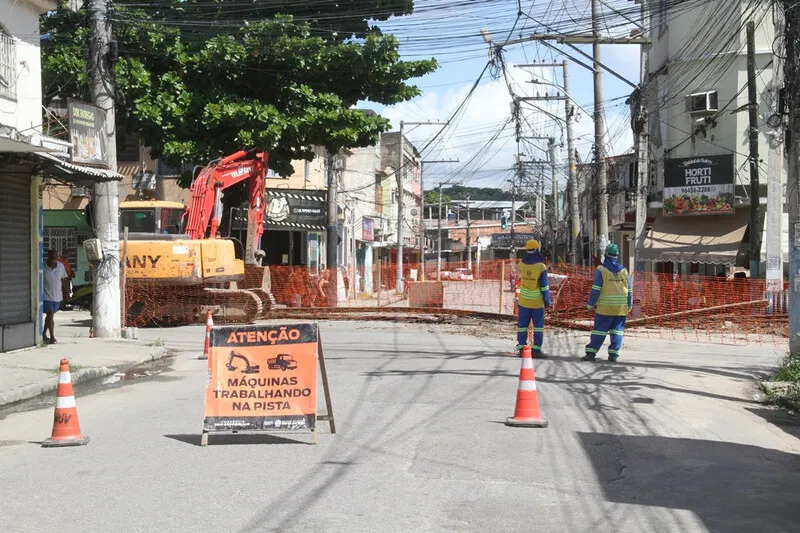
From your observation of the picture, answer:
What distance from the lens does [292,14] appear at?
26.1 meters

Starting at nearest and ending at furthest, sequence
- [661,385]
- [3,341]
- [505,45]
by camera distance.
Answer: [661,385], [3,341], [505,45]

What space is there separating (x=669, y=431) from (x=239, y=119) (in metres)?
18.0

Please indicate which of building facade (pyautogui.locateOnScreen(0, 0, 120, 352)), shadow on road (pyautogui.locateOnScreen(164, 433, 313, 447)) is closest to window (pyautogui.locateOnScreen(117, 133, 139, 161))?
building facade (pyautogui.locateOnScreen(0, 0, 120, 352))

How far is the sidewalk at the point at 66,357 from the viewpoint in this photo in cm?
1257

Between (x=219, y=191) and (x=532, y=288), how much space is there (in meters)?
11.0

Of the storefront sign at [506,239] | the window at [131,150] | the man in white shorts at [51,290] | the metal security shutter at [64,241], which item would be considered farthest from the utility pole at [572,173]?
the storefront sign at [506,239]

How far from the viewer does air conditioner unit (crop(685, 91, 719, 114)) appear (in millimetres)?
29875

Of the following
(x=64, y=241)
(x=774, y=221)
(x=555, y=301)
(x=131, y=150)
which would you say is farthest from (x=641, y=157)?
(x=64, y=241)

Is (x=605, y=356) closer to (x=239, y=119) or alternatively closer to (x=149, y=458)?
(x=149, y=458)

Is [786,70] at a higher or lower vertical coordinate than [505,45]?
lower

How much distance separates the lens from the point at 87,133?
1719 cm

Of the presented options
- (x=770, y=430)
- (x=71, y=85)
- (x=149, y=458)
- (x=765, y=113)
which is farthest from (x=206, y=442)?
(x=765, y=113)

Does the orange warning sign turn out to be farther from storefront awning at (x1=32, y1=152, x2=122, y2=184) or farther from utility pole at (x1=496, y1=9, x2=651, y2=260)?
utility pole at (x1=496, y1=9, x2=651, y2=260)

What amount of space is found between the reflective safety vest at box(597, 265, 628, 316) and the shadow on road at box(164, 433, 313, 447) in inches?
298
